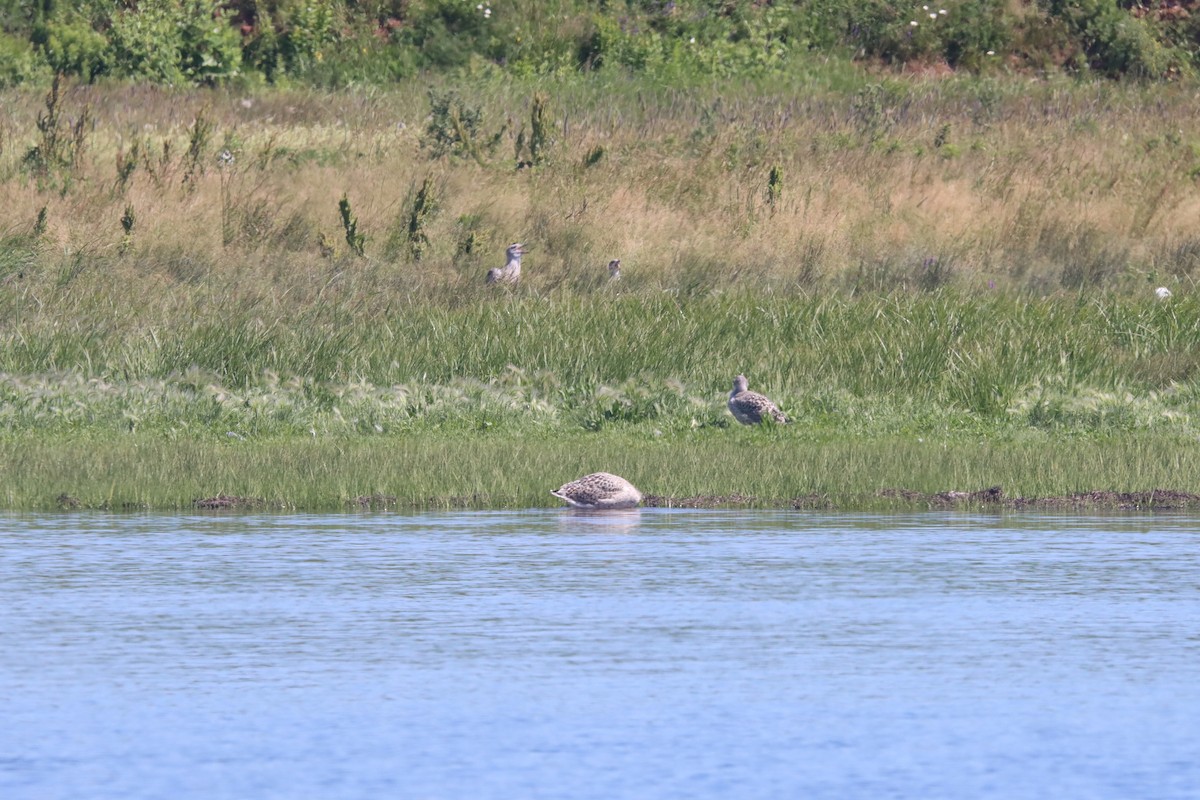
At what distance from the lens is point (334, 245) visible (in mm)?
22734

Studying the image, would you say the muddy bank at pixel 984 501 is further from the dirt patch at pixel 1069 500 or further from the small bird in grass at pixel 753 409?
the small bird in grass at pixel 753 409

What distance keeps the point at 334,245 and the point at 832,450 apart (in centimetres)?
999

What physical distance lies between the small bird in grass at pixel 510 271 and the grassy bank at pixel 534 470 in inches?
262

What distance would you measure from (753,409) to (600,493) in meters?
3.45

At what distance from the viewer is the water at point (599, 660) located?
19.9 ft

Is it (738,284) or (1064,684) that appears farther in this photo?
(738,284)

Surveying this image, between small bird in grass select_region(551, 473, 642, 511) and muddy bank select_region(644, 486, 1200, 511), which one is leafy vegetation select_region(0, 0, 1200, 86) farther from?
small bird in grass select_region(551, 473, 642, 511)

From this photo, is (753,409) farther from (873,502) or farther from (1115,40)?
(1115,40)

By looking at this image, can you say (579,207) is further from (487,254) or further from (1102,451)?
(1102,451)

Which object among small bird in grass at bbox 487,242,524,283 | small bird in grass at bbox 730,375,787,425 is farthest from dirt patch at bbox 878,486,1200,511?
small bird in grass at bbox 487,242,524,283

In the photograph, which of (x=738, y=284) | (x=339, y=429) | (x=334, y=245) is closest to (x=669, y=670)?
(x=339, y=429)

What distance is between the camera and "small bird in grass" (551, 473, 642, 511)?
39.2 feet

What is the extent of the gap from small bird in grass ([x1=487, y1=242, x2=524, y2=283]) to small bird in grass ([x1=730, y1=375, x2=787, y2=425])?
20.3ft

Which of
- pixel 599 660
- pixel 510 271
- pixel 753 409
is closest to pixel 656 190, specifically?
pixel 510 271
